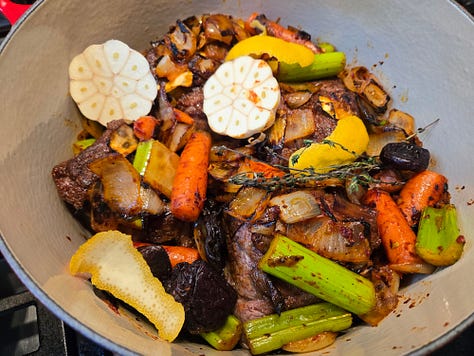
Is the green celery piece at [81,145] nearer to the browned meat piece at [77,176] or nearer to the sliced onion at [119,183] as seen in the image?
the browned meat piece at [77,176]

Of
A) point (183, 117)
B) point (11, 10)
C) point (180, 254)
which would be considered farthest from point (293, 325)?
point (11, 10)

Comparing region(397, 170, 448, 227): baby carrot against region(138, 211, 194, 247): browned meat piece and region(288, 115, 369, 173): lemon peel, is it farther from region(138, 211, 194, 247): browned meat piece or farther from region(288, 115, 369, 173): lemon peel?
region(138, 211, 194, 247): browned meat piece

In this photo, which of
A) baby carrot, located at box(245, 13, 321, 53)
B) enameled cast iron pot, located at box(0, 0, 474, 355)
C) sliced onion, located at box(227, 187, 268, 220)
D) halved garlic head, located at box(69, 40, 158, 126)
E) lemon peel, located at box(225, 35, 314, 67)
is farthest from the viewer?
baby carrot, located at box(245, 13, 321, 53)

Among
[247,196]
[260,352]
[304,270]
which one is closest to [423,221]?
[304,270]

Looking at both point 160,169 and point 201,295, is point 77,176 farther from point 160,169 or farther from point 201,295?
point 201,295

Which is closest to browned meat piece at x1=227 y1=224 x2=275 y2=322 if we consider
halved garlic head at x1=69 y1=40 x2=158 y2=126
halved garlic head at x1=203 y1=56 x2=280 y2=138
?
halved garlic head at x1=203 y1=56 x2=280 y2=138

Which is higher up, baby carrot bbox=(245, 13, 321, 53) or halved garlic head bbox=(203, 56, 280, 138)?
baby carrot bbox=(245, 13, 321, 53)
